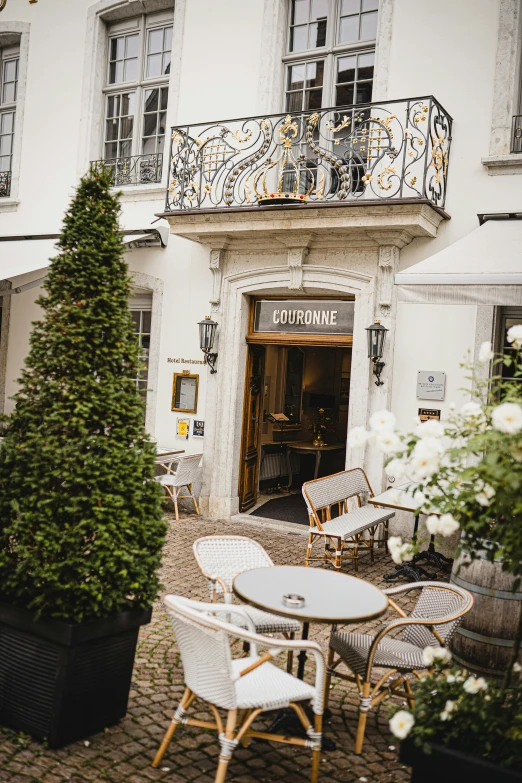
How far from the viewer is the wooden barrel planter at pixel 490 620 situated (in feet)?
14.2

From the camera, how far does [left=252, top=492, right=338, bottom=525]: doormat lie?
31.5 ft

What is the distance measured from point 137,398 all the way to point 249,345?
5.69 metres

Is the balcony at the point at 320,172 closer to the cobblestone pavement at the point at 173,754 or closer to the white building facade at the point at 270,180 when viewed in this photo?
the white building facade at the point at 270,180

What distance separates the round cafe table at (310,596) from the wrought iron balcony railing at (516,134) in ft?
18.4

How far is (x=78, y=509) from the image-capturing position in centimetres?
357

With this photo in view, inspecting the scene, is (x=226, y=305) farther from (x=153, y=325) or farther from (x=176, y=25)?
(x=176, y=25)

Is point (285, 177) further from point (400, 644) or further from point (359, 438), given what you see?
point (359, 438)

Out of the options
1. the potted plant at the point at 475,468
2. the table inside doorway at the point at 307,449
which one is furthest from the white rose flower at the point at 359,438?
the table inside doorway at the point at 307,449

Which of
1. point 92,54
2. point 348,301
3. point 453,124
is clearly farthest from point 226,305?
point 92,54

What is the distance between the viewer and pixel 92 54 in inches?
417

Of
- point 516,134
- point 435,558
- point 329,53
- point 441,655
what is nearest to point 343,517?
point 435,558

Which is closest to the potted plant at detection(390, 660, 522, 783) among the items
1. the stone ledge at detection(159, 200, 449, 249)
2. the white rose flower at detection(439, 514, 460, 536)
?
the white rose flower at detection(439, 514, 460, 536)

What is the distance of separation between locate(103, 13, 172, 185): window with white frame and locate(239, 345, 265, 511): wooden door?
2.93 meters

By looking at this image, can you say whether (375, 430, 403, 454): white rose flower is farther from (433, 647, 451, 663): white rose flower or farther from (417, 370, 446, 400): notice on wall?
(417, 370, 446, 400): notice on wall
